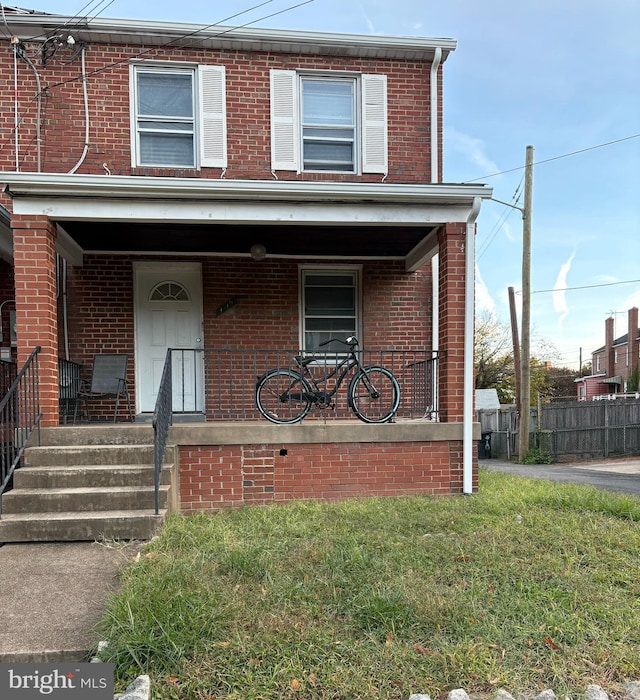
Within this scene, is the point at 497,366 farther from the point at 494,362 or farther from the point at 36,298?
the point at 36,298

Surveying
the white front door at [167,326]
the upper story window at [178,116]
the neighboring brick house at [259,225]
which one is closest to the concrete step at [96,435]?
the neighboring brick house at [259,225]

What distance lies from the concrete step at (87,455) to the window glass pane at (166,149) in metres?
4.40

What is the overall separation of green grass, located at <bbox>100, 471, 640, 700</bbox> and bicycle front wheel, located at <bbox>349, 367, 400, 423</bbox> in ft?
5.78

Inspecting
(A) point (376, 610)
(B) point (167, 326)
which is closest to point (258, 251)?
(B) point (167, 326)

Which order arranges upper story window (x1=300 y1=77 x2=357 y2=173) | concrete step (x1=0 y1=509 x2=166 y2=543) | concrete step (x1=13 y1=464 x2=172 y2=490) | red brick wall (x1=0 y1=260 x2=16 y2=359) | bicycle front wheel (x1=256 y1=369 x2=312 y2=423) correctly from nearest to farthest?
concrete step (x1=0 y1=509 x2=166 y2=543) → concrete step (x1=13 y1=464 x2=172 y2=490) → bicycle front wheel (x1=256 y1=369 x2=312 y2=423) → red brick wall (x1=0 y1=260 x2=16 y2=359) → upper story window (x1=300 y1=77 x2=357 y2=173)

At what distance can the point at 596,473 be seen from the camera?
1095cm

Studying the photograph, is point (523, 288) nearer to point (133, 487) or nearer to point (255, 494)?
point (255, 494)

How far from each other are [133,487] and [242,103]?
18.8 feet

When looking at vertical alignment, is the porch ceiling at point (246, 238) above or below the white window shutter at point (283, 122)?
below

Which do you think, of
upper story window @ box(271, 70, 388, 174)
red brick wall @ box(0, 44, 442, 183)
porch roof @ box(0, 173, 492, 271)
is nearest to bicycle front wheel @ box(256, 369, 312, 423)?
porch roof @ box(0, 173, 492, 271)

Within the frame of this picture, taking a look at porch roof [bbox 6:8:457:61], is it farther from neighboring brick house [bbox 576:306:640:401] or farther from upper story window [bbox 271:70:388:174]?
neighboring brick house [bbox 576:306:640:401]

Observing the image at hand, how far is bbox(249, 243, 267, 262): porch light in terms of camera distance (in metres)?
6.69

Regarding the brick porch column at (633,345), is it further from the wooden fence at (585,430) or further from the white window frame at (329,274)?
the white window frame at (329,274)

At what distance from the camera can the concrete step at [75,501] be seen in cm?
425
